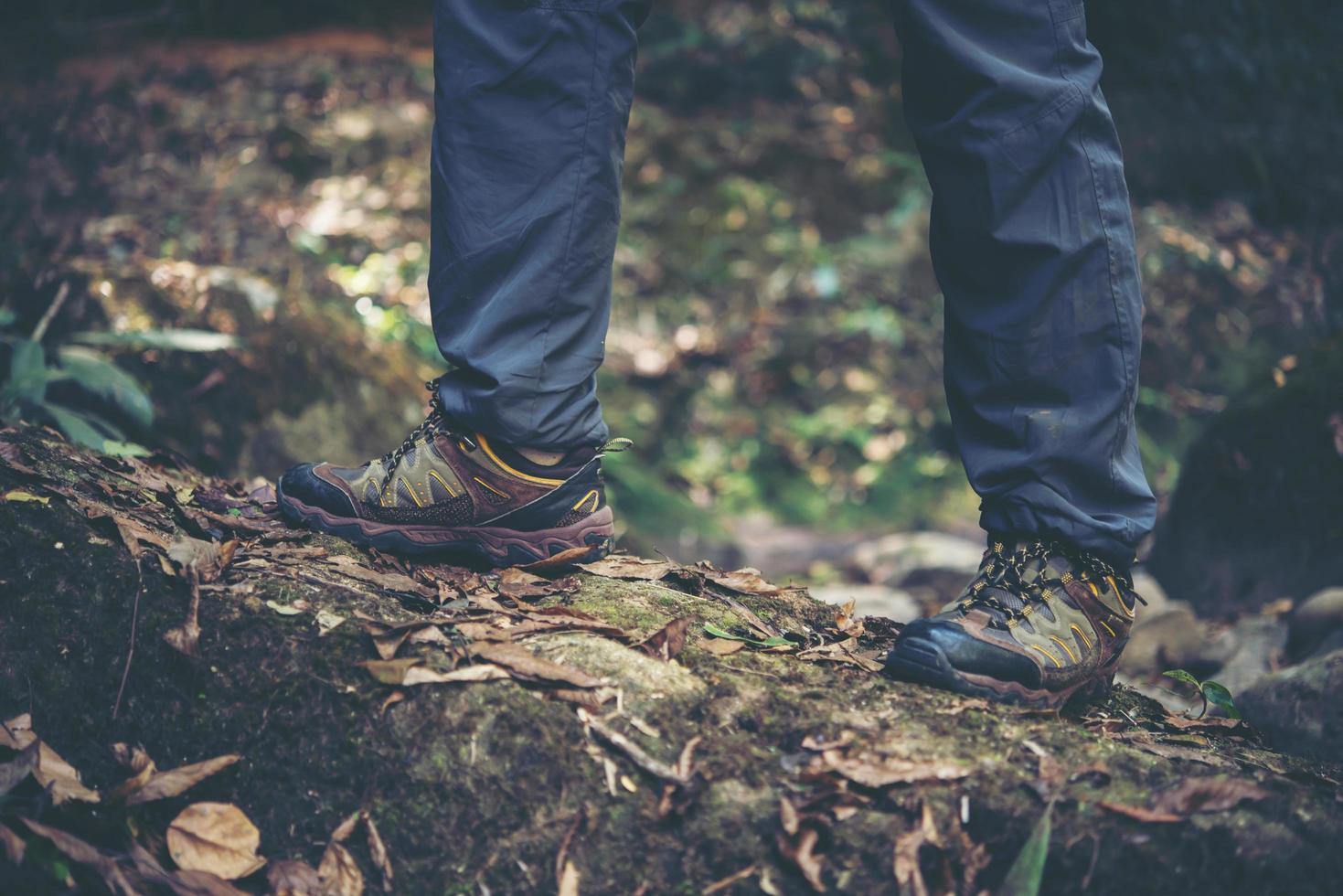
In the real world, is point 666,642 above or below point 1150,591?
above

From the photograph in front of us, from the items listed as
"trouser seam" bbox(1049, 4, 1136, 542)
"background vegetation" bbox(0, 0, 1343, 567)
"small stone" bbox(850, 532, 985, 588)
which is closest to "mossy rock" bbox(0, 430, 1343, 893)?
"trouser seam" bbox(1049, 4, 1136, 542)

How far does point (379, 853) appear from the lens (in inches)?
58.3

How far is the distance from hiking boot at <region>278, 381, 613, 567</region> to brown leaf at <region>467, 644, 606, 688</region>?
1.44 feet

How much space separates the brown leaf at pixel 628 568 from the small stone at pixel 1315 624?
7.30ft

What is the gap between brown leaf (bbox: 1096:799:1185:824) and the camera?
4.68ft

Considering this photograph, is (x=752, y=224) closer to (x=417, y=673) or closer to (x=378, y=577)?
(x=378, y=577)

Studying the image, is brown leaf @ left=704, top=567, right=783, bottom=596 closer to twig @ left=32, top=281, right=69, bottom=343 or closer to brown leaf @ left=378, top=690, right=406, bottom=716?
brown leaf @ left=378, top=690, right=406, bottom=716

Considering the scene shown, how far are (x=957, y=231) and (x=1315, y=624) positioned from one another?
A: 2.27 m

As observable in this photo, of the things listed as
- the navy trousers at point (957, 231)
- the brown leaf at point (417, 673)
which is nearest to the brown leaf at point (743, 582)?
the navy trousers at point (957, 231)

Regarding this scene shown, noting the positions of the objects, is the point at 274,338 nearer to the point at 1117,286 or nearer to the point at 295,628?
the point at 295,628

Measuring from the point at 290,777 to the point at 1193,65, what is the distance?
6.99m

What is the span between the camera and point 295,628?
1.66 metres

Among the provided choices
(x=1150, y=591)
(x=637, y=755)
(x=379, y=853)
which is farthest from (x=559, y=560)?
(x=1150, y=591)

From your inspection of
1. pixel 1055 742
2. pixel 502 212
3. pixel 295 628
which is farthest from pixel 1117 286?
pixel 295 628
